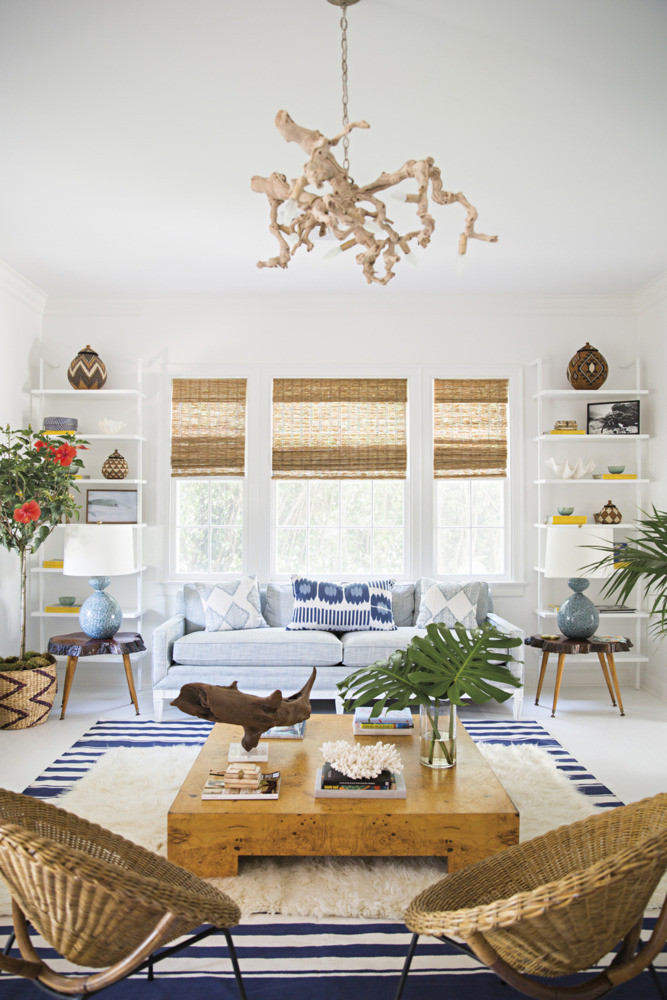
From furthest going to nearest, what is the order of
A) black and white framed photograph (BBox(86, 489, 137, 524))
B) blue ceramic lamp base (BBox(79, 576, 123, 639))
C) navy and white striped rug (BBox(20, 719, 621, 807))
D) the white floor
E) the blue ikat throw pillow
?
black and white framed photograph (BBox(86, 489, 137, 524)) < the blue ikat throw pillow < blue ceramic lamp base (BBox(79, 576, 123, 639)) < the white floor < navy and white striped rug (BBox(20, 719, 621, 807))

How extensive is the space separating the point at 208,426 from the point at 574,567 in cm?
285

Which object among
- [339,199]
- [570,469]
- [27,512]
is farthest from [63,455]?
[570,469]

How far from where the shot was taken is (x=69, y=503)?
14.9 ft

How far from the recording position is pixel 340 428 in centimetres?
541

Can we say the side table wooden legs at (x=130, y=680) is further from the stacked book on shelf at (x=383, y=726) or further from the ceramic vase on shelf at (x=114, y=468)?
the stacked book on shelf at (x=383, y=726)

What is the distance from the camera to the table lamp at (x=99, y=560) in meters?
4.43

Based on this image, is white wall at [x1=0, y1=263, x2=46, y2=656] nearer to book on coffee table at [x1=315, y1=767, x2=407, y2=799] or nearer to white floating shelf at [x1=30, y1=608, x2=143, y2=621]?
white floating shelf at [x1=30, y1=608, x2=143, y2=621]

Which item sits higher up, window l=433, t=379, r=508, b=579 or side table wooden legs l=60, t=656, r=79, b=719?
window l=433, t=379, r=508, b=579

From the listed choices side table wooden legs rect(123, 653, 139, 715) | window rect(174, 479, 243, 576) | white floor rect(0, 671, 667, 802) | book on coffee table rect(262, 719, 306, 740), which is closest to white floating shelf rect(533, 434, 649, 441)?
white floor rect(0, 671, 667, 802)

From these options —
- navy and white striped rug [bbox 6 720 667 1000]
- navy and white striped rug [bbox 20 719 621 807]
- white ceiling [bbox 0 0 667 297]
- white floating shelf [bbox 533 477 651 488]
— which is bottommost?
navy and white striped rug [bbox 6 720 667 1000]

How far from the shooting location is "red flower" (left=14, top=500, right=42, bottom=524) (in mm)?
4164

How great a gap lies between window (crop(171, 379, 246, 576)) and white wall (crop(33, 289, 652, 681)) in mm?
142

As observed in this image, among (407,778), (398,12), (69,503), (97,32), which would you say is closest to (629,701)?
(407,778)

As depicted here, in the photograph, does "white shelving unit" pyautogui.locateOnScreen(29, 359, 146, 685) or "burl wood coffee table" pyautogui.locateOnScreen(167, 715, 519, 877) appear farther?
"white shelving unit" pyautogui.locateOnScreen(29, 359, 146, 685)
